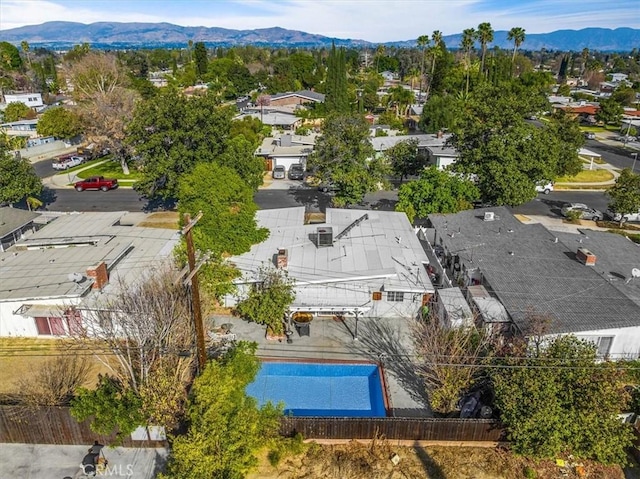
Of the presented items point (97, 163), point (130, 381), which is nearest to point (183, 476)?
point (130, 381)

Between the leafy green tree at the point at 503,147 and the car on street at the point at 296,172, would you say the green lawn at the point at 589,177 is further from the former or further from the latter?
the car on street at the point at 296,172

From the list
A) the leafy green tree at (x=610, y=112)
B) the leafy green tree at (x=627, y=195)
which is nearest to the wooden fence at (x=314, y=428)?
the leafy green tree at (x=627, y=195)

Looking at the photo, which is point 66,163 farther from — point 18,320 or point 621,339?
point 621,339

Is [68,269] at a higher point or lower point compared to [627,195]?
lower

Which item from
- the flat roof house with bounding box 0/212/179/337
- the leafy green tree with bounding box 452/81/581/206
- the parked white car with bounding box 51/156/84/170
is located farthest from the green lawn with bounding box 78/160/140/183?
the leafy green tree with bounding box 452/81/581/206

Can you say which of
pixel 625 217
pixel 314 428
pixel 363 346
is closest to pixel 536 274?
pixel 363 346
